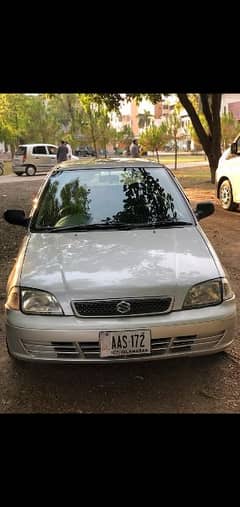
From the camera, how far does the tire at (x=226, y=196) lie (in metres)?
9.68

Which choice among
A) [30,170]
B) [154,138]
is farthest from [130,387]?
[154,138]

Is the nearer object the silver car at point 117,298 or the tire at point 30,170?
the silver car at point 117,298

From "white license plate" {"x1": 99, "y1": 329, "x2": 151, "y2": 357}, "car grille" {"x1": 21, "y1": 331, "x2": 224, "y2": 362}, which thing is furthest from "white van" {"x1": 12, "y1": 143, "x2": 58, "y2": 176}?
"white license plate" {"x1": 99, "y1": 329, "x2": 151, "y2": 357}

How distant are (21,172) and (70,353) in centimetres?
2114

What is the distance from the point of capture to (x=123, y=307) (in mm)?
2916

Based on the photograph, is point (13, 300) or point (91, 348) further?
point (13, 300)

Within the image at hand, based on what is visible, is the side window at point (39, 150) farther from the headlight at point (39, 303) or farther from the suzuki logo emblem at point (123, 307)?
the suzuki logo emblem at point (123, 307)

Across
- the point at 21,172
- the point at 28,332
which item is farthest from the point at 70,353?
the point at 21,172

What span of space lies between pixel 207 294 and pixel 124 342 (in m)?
0.63

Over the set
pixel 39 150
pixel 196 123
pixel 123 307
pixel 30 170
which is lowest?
pixel 30 170

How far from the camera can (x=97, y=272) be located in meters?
3.09

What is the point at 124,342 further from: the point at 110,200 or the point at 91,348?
the point at 110,200

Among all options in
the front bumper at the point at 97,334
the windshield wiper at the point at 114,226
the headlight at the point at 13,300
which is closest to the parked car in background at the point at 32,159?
the windshield wiper at the point at 114,226
